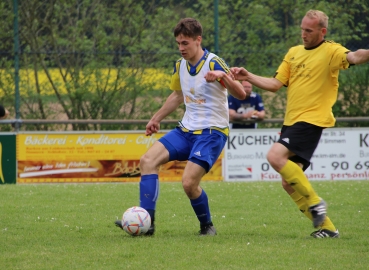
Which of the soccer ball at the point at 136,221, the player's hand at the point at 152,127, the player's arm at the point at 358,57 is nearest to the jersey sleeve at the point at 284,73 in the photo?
the player's arm at the point at 358,57

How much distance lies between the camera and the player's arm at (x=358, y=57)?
6054 mm

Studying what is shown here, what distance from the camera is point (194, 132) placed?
668 cm

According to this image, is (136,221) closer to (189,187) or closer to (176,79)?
(189,187)

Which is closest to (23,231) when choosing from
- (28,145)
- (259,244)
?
(259,244)

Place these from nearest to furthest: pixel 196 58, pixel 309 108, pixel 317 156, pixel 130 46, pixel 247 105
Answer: pixel 309 108 → pixel 196 58 → pixel 317 156 → pixel 247 105 → pixel 130 46

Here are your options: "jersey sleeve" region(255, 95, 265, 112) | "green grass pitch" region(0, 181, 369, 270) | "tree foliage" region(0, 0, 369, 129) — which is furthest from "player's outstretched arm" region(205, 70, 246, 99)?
"tree foliage" region(0, 0, 369, 129)

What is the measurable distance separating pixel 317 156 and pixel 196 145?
649cm

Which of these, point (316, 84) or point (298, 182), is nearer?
point (298, 182)

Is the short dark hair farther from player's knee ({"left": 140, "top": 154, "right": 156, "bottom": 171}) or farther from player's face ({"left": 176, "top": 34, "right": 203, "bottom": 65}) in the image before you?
player's knee ({"left": 140, "top": 154, "right": 156, "bottom": 171})

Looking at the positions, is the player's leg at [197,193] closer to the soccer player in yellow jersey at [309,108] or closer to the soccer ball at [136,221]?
the soccer ball at [136,221]

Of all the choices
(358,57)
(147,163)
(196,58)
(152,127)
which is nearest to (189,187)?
(147,163)

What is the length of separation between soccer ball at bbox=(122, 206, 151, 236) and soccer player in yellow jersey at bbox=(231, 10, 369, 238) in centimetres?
127

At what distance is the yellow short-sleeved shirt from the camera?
643 centimetres

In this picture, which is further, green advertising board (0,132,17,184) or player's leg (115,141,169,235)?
green advertising board (0,132,17,184)
